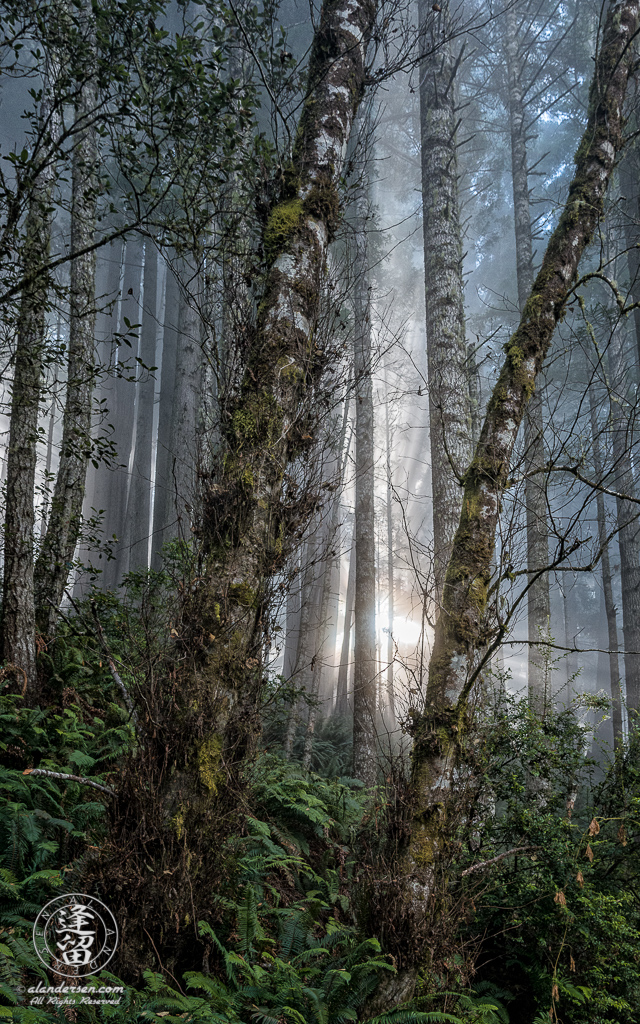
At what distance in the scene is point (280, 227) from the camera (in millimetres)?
4207

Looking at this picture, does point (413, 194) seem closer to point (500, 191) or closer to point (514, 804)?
point (500, 191)

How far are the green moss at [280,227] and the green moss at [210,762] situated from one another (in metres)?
3.29

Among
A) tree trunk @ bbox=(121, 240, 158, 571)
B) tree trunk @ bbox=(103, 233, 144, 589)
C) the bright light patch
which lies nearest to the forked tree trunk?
tree trunk @ bbox=(103, 233, 144, 589)

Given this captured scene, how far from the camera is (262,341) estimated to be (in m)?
4.00

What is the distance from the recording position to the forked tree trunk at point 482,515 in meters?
3.54

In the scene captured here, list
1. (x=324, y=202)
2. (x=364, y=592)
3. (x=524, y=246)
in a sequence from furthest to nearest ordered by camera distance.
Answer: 1. (x=524, y=246)
2. (x=364, y=592)
3. (x=324, y=202)

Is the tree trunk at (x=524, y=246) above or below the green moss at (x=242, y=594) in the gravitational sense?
above

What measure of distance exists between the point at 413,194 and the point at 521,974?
33806 mm

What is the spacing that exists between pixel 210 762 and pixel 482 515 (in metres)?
2.47

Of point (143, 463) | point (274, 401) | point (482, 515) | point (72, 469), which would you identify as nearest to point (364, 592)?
point (72, 469)

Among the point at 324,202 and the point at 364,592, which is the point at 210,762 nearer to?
the point at 324,202

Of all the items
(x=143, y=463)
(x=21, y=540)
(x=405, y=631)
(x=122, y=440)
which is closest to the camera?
(x=21, y=540)

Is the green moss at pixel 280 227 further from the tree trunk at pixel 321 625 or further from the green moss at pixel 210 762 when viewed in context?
the green moss at pixel 210 762

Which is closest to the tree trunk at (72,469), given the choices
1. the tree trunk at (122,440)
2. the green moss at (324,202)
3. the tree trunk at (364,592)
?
the green moss at (324,202)
